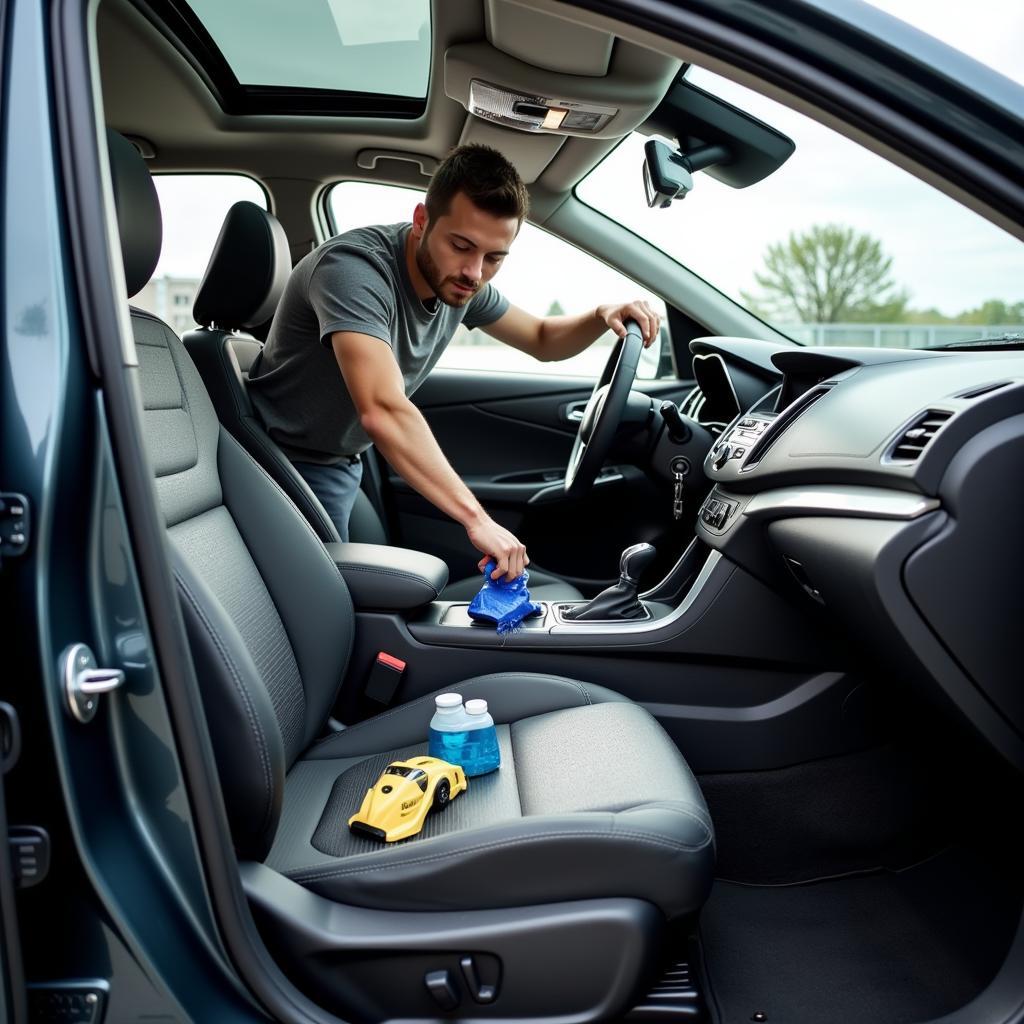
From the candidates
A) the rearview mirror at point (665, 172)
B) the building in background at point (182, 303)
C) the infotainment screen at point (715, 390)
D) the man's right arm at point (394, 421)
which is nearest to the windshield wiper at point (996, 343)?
the infotainment screen at point (715, 390)

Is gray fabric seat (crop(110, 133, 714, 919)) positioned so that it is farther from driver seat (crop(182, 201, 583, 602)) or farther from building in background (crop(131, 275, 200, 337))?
building in background (crop(131, 275, 200, 337))

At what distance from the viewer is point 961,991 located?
1.33m

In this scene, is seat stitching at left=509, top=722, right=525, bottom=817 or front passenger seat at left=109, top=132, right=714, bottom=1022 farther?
seat stitching at left=509, top=722, right=525, bottom=817

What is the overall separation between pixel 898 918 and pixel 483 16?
2.05 meters

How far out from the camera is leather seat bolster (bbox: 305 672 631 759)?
5.00 feet

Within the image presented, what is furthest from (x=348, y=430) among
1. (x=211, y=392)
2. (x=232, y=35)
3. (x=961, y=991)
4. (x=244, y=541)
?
(x=961, y=991)

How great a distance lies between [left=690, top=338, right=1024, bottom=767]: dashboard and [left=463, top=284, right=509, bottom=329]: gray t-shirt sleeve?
3.49ft

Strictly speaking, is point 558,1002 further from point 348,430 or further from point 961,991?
point 348,430

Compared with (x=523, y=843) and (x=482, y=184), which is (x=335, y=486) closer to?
(x=482, y=184)

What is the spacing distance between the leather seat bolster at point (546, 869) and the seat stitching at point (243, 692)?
171mm

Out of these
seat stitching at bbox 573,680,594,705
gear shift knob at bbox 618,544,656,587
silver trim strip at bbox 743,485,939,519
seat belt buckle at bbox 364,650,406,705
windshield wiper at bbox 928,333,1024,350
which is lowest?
seat belt buckle at bbox 364,650,406,705

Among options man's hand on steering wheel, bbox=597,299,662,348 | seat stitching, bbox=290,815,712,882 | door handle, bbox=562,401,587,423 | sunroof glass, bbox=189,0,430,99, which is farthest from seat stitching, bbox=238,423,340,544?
door handle, bbox=562,401,587,423

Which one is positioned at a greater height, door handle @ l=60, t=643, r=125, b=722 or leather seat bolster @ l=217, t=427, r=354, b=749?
door handle @ l=60, t=643, r=125, b=722

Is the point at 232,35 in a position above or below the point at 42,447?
above
